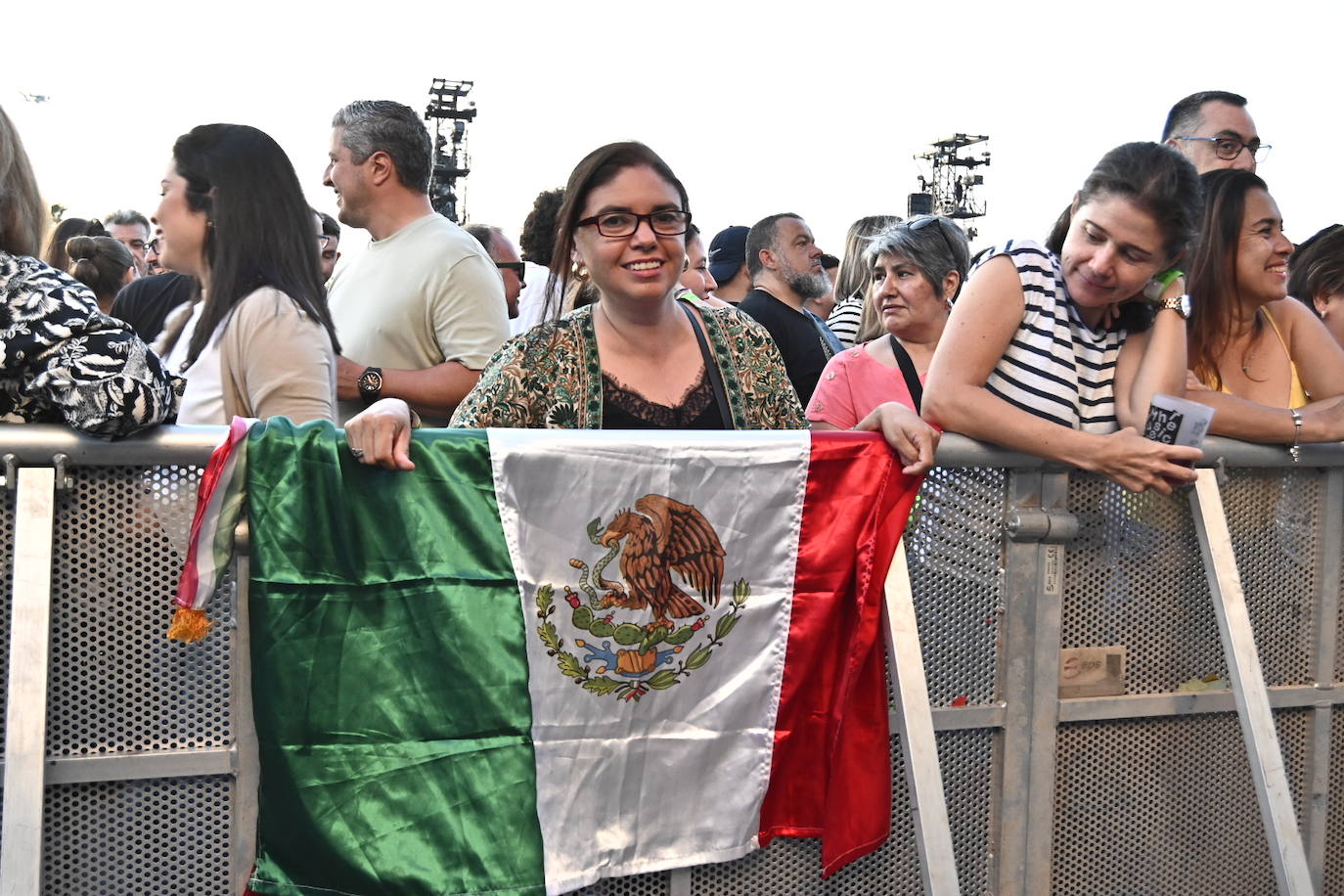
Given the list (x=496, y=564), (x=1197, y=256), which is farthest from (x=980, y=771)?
(x=1197, y=256)

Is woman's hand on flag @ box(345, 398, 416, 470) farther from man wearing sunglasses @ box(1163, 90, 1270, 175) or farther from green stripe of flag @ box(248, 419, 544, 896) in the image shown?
man wearing sunglasses @ box(1163, 90, 1270, 175)

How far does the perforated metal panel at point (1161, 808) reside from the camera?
9.91 ft

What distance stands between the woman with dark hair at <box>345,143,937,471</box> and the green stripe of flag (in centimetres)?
49

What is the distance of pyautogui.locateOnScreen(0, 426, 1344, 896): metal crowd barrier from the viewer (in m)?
2.38

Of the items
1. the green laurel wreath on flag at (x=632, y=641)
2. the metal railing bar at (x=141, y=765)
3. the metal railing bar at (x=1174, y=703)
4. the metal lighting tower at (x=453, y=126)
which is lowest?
the metal railing bar at (x=141, y=765)

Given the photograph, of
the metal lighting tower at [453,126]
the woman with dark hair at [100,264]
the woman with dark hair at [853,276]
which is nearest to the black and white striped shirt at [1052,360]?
the woman with dark hair at [853,276]

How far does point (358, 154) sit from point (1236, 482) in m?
2.94

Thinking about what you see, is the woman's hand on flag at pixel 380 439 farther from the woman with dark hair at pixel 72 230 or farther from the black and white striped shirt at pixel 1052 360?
the woman with dark hair at pixel 72 230

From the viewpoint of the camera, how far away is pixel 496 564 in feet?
8.38

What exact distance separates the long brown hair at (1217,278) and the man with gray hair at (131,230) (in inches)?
267

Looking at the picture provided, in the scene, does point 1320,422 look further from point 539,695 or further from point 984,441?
point 539,695

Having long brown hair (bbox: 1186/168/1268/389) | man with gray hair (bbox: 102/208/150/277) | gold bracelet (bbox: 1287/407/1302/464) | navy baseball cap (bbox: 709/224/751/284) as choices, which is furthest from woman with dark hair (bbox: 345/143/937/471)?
man with gray hair (bbox: 102/208/150/277)

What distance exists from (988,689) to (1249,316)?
1497 millimetres

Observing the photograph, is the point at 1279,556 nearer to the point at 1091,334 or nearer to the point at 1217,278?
Answer: the point at 1091,334
